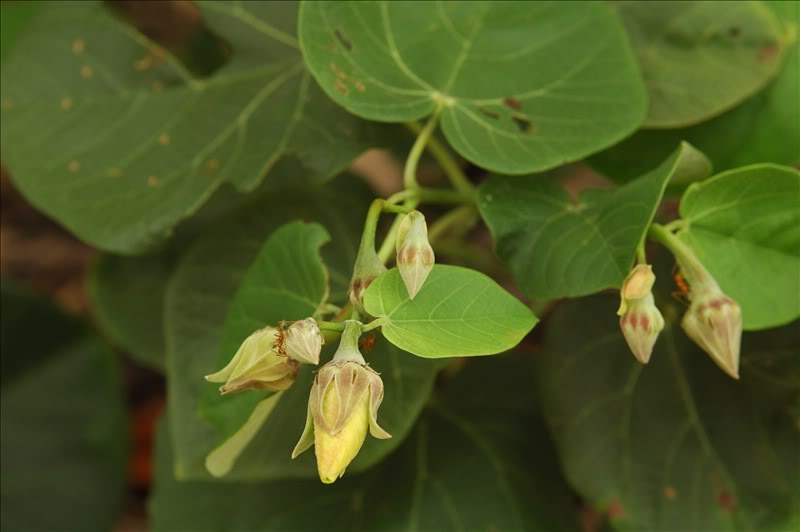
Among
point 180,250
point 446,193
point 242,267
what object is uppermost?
point 446,193

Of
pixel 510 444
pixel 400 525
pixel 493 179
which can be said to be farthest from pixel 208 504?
pixel 493 179

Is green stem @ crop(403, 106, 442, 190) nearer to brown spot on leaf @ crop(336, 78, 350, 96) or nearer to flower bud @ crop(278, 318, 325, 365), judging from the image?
brown spot on leaf @ crop(336, 78, 350, 96)

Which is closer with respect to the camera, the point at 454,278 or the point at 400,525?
the point at 454,278

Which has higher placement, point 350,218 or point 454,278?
point 454,278

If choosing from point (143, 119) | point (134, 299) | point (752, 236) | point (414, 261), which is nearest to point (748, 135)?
point (752, 236)

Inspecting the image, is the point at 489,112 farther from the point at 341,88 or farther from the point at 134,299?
the point at 134,299

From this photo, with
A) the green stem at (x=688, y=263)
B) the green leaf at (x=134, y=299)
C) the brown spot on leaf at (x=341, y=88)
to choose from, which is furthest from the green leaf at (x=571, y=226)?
the green leaf at (x=134, y=299)

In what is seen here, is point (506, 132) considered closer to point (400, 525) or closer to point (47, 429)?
point (400, 525)

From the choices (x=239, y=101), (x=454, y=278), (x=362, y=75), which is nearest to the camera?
(x=454, y=278)
